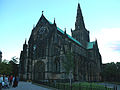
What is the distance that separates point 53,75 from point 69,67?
497 inches

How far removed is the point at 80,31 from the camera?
72.0 meters

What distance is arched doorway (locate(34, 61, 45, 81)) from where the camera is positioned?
4066cm

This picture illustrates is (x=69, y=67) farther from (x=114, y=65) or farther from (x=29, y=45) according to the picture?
(x=114, y=65)

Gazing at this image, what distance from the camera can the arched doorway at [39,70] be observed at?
40656 mm

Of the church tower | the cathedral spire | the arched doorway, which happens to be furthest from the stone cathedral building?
the cathedral spire

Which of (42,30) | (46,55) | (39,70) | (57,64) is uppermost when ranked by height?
(42,30)

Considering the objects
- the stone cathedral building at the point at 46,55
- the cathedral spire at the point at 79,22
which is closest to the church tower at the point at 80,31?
the cathedral spire at the point at 79,22

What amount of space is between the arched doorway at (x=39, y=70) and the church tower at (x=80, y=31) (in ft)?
116

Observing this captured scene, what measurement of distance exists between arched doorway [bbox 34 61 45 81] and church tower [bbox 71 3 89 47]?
116 ft

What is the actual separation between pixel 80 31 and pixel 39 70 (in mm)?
38876

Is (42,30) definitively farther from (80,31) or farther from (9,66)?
(80,31)

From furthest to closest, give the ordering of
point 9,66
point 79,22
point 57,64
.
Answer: point 79,22
point 9,66
point 57,64

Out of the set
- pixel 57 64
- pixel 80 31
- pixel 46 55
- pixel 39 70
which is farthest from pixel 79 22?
pixel 39 70

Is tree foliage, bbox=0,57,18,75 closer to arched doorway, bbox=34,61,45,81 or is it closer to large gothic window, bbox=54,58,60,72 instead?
arched doorway, bbox=34,61,45,81
